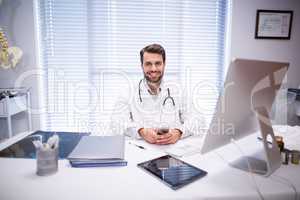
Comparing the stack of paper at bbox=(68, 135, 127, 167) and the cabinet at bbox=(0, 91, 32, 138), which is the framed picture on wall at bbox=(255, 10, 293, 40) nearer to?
the stack of paper at bbox=(68, 135, 127, 167)

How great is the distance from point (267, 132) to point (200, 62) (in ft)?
7.10

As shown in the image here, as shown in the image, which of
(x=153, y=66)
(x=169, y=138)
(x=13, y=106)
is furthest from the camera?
(x=13, y=106)

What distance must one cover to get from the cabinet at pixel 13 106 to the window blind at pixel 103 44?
0.75 ft

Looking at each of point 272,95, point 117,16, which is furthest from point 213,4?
point 272,95

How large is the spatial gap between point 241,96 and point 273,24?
260 centimetres

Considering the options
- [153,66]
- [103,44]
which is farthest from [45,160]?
[103,44]

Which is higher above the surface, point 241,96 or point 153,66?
point 153,66

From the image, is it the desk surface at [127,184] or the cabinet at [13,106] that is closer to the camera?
the desk surface at [127,184]

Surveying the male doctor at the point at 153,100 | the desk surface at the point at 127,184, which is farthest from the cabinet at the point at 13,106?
the desk surface at the point at 127,184

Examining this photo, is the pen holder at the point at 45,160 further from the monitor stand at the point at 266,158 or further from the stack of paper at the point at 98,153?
the monitor stand at the point at 266,158

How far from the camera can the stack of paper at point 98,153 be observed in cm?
95

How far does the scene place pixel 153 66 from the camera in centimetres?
187

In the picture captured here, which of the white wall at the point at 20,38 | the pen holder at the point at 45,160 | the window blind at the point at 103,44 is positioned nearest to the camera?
the pen holder at the point at 45,160

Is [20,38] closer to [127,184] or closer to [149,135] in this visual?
[149,135]
